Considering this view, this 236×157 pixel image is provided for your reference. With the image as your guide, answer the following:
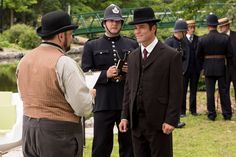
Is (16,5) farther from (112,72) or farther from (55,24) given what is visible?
(55,24)

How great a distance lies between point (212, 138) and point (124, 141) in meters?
2.69

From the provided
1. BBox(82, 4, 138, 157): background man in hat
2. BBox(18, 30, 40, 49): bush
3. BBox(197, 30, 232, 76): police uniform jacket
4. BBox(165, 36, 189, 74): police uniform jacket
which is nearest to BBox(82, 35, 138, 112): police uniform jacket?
BBox(82, 4, 138, 157): background man in hat

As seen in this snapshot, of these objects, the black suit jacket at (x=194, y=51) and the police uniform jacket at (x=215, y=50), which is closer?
the police uniform jacket at (x=215, y=50)

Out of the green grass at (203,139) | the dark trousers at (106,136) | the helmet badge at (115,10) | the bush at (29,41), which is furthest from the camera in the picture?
the bush at (29,41)

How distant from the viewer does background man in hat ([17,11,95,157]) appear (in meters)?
4.13

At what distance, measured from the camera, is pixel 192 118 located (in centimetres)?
1011

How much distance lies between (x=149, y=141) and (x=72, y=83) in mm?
1070

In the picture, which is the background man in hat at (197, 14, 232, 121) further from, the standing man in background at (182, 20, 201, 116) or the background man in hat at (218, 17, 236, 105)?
the standing man in background at (182, 20, 201, 116)

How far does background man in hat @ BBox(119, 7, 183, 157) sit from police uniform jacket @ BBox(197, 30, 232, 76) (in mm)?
4836

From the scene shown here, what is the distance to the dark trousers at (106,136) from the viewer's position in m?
5.76

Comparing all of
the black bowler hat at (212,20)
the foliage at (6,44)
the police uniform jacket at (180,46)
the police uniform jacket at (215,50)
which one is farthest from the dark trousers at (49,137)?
the foliage at (6,44)

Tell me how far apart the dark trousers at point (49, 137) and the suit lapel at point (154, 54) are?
2.85 ft

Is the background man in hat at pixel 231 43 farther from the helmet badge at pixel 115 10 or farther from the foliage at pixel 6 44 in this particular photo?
the foliage at pixel 6 44

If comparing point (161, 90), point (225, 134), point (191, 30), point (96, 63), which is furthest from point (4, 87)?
point (161, 90)
